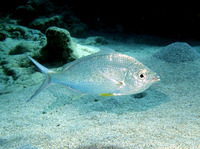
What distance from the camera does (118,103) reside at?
2938 millimetres

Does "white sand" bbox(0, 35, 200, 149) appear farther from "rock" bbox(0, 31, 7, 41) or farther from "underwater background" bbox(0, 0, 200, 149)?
"rock" bbox(0, 31, 7, 41)

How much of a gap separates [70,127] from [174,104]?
2.01m

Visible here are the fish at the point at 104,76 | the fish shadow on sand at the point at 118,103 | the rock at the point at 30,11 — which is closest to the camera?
the fish at the point at 104,76

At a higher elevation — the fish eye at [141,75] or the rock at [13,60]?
the fish eye at [141,75]

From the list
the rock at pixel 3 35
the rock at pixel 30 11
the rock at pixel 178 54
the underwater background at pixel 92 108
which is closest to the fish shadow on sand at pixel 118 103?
the underwater background at pixel 92 108

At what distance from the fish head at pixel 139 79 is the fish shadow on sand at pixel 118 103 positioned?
1090 millimetres

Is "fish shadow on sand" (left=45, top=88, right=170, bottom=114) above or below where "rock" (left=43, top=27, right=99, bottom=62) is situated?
below

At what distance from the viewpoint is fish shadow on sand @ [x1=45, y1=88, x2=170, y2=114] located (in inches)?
108

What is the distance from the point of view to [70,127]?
7.35ft

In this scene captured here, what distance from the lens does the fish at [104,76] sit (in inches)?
65.4

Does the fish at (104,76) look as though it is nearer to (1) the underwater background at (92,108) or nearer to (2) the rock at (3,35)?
(1) the underwater background at (92,108)

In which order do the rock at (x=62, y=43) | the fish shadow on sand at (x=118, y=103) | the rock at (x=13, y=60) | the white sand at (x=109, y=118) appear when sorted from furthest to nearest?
the rock at (x=62, y=43)
the rock at (x=13, y=60)
the fish shadow on sand at (x=118, y=103)
the white sand at (x=109, y=118)

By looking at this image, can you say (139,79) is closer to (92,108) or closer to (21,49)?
(92,108)

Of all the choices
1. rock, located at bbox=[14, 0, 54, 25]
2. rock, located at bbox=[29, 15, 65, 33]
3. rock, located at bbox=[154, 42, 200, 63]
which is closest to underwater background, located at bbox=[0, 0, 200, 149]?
rock, located at bbox=[154, 42, 200, 63]
